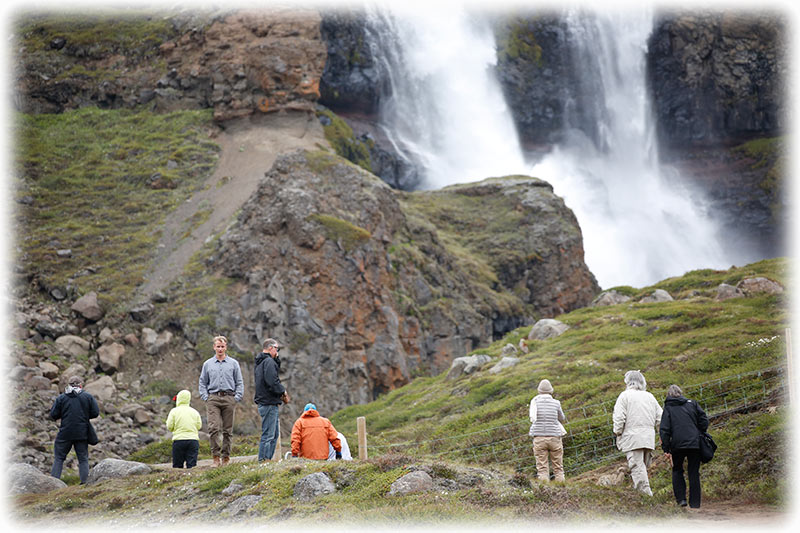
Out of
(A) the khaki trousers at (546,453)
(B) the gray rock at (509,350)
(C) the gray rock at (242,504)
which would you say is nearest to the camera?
(C) the gray rock at (242,504)

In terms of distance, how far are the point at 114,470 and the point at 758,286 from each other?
2921cm

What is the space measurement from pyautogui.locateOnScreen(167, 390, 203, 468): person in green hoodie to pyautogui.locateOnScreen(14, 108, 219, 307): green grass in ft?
74.4

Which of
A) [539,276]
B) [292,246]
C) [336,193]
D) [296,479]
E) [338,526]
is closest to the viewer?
[338,526]

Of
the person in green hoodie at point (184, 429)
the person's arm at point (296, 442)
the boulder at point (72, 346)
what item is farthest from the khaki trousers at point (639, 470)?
the boulder at point (72, 346)

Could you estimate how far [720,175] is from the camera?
108 m

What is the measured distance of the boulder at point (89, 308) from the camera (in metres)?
37.0

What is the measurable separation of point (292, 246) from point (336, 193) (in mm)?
6793

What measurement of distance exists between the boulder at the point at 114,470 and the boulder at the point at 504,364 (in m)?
17.1

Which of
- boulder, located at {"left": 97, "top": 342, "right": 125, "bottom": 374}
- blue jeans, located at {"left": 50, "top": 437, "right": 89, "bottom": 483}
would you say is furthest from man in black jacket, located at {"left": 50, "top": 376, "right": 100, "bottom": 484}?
boulder, located at {"left": 97, "top": 342, "right": 125, "bottom": 374}

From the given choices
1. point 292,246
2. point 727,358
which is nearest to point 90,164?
point 292,246

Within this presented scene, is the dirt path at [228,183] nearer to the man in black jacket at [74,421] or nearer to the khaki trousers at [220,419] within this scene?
the man in black jacket at [74,421]

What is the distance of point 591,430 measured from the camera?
19.0 meters

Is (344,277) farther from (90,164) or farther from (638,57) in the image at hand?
(638,57)

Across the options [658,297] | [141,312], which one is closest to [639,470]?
[658,297]
